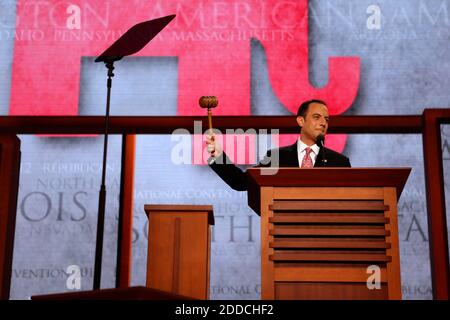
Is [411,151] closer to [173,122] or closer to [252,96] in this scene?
[252,96]

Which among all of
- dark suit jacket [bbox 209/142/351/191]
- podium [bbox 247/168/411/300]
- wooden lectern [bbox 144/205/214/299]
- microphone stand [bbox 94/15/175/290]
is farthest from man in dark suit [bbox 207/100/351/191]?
microphone stand [bbox 94/15/175/290]

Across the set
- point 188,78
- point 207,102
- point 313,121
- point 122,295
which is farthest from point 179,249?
point 188,78

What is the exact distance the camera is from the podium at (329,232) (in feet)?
7.98

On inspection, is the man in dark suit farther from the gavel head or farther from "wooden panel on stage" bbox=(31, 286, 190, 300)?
"wooden panel on stage" bbox=(31, 286, 190, 300)

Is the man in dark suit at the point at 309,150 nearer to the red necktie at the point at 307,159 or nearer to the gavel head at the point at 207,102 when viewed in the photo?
the red necktie at the point at 307,159

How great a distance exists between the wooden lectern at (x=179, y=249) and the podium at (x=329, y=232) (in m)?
0.39

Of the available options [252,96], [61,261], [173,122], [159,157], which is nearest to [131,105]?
[159,157]

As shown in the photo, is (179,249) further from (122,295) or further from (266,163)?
(122,295)

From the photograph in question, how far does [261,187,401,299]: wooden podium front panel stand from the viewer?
95.7 inches

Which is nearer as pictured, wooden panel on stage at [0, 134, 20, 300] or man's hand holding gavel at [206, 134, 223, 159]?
man's hand holding gavel at [206, 134, 223, 159]

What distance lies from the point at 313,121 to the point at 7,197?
1.46 metres

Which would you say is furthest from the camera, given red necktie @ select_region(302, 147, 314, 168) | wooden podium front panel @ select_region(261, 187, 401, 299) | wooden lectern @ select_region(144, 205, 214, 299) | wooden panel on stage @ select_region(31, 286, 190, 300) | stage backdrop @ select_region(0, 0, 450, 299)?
stage backdrop @ select_region(0, 0, 450, 299)
